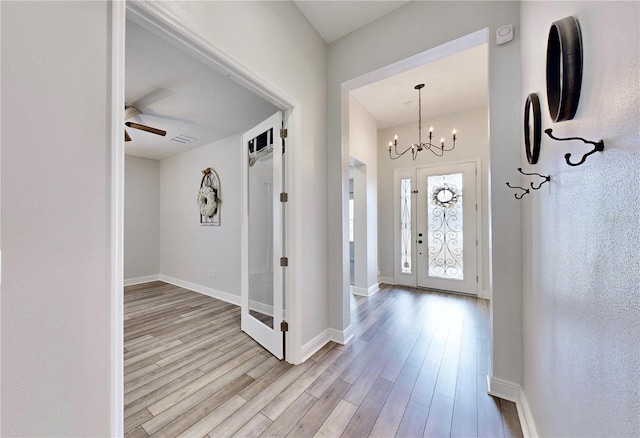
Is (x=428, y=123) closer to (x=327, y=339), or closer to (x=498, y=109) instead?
(x=498, y=109)

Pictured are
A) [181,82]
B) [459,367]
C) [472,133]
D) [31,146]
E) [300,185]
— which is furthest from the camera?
[472,133]

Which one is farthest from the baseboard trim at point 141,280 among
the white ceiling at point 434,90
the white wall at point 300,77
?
the white ceiling at point 434,90

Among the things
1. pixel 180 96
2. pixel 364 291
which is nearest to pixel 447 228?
pixel 364 291

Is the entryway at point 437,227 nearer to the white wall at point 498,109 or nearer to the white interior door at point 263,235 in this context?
the white wall at point 498,109

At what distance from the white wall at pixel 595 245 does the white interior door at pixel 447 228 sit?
3.11m

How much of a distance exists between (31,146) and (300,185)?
62.1 inches

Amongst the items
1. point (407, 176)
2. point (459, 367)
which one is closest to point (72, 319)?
point (459, 367)

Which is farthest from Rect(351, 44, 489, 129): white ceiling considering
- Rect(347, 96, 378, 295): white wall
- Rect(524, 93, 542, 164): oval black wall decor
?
Rect(524, 93, 542, 164): oval black wall decor

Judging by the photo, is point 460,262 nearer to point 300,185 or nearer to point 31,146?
point 300,185

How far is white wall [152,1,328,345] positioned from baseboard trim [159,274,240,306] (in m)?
2.06

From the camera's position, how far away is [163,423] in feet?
4.89

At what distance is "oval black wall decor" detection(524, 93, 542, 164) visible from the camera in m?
1.23

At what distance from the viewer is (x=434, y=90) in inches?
133

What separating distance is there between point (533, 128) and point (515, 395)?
1.77m
